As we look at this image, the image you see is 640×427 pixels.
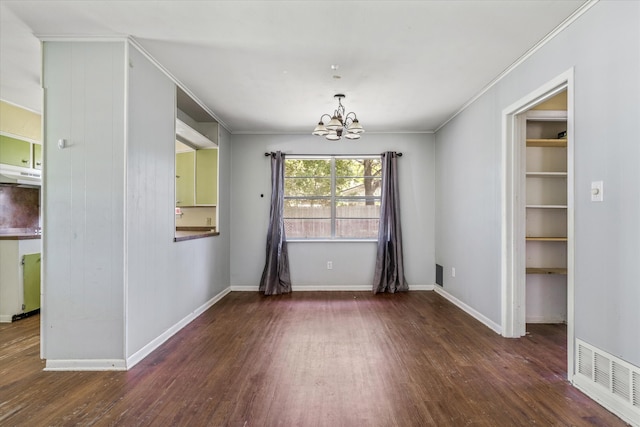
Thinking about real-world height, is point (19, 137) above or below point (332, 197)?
above

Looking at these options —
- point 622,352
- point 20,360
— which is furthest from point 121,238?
point 622,352

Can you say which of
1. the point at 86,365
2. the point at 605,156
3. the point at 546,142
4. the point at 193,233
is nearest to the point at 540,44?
the point at 605,156

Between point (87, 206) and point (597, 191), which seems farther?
point (87, 206)

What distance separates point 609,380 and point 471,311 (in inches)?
80.9

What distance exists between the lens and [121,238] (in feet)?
8.64

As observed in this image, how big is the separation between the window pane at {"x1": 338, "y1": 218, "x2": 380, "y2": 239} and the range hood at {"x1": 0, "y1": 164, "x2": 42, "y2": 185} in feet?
14.1

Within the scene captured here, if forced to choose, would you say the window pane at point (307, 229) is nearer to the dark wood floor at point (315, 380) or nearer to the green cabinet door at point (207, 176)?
the green cabinet door at point (207, 176)

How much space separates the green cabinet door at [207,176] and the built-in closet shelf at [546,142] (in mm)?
4001

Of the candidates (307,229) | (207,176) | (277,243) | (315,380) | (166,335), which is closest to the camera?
(315,380)

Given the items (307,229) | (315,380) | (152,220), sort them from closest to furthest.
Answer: (315,380)
(152,220)
(307,229)

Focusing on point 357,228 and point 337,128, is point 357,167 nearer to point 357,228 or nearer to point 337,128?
point 357,228

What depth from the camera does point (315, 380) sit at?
2.45 m

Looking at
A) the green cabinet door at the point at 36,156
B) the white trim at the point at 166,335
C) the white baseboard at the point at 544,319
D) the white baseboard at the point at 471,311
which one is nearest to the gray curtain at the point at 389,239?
the white baseboard at the point at 471,311

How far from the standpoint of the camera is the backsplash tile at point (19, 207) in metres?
4.30
